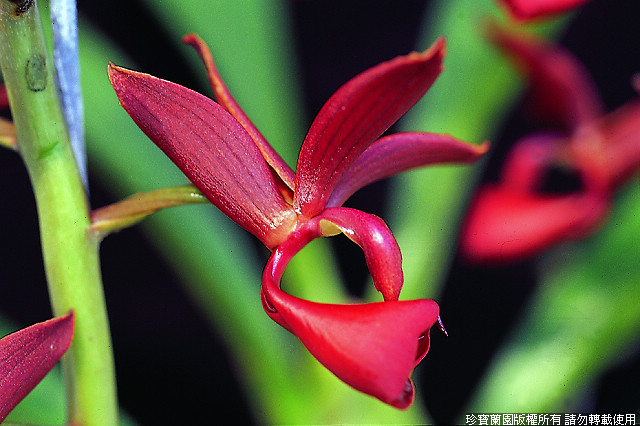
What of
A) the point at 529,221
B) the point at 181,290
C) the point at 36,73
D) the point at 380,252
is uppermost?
the point at 36,73

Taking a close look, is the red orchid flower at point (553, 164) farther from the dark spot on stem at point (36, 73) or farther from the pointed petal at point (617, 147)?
the dark spot on stem at point (36, 73)

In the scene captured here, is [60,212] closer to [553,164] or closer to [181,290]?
[553,164]

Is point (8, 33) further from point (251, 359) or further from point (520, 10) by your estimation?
point (251, 359)

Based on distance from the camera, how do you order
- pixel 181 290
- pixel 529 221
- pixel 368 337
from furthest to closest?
pixel 181 290 < pixel 529 221 < pixel 368 337

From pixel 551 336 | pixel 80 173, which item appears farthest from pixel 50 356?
pixel 551 336

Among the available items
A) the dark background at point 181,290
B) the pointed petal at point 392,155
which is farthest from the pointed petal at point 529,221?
the pointed petal at point 392,155

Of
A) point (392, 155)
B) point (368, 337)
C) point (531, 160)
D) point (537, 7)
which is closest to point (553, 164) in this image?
point (531, 160)

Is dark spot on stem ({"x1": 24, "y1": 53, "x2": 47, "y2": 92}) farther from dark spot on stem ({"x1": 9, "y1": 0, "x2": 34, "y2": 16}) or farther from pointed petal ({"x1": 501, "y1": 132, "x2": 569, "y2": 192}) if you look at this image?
pointed petal ({"x1": 501, "y1": 132, "x2": 569, "y2": 192})
